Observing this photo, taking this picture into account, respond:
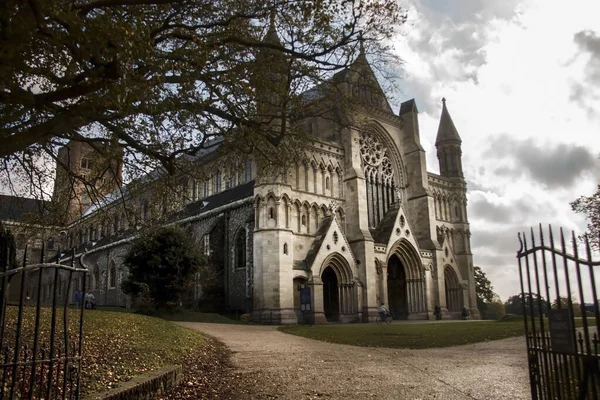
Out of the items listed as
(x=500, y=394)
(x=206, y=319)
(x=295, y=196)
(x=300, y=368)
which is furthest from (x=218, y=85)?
(x=295, y=196)

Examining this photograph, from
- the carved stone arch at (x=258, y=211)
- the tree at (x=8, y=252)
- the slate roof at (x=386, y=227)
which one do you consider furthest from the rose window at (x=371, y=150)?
the tree at (x=8, y=252)

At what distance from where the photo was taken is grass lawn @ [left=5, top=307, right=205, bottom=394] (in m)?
7.76

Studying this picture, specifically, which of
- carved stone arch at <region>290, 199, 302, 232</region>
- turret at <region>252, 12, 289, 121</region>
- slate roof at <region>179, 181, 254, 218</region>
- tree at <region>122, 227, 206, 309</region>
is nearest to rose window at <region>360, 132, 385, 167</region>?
carved stone arch at <region>290, 199, 302, 232</region>

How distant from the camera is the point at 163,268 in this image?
27312 mm

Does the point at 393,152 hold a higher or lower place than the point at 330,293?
higher

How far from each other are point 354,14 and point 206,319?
807 inches

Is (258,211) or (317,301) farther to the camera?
(258,211)

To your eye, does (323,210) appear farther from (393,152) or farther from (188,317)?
(188,317)

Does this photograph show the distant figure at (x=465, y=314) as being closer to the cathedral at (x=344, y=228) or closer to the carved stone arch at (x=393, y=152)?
the cathedral at (x=344, y=228)

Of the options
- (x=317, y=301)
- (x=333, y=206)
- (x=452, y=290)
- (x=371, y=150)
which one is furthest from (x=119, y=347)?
(x=452, y=290)

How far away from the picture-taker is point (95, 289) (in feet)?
172

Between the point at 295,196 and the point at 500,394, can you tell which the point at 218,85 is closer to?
the point at 500,394

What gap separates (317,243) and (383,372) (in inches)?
870

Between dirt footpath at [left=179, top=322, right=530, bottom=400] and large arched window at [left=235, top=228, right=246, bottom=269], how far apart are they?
1849 cm
